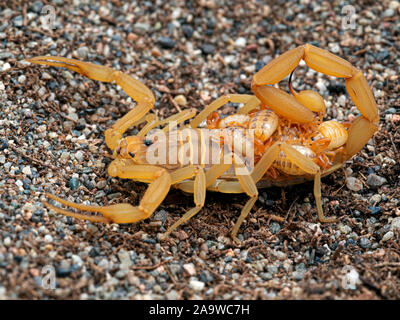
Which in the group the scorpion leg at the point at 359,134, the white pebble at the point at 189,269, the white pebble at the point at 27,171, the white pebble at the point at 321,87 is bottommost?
the white pebble at the point at 189,269

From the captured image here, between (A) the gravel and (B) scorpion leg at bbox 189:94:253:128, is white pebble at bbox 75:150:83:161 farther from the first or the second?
(B) scorpion leg at bbox 189:94:253:128

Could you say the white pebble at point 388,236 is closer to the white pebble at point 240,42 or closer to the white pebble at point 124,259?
the white pebble at point 124,259

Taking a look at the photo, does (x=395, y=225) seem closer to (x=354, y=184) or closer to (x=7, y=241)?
(x=354, y=184)

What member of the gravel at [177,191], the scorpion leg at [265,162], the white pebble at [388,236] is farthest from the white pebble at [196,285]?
the white pebble at [388,236]

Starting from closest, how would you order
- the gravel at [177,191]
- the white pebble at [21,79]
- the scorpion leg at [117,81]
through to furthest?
the gravel at [177,191] < the scorpion leg at [117,81] < the white pebble at [21,79]

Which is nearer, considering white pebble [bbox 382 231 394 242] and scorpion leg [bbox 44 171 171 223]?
scorpion leg [bbox 44 171 171 223]

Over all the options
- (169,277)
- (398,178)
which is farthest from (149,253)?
(398,178)

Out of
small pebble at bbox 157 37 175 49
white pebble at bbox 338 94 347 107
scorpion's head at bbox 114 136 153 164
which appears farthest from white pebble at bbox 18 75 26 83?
white pebble at bbox 338 94 347 107
